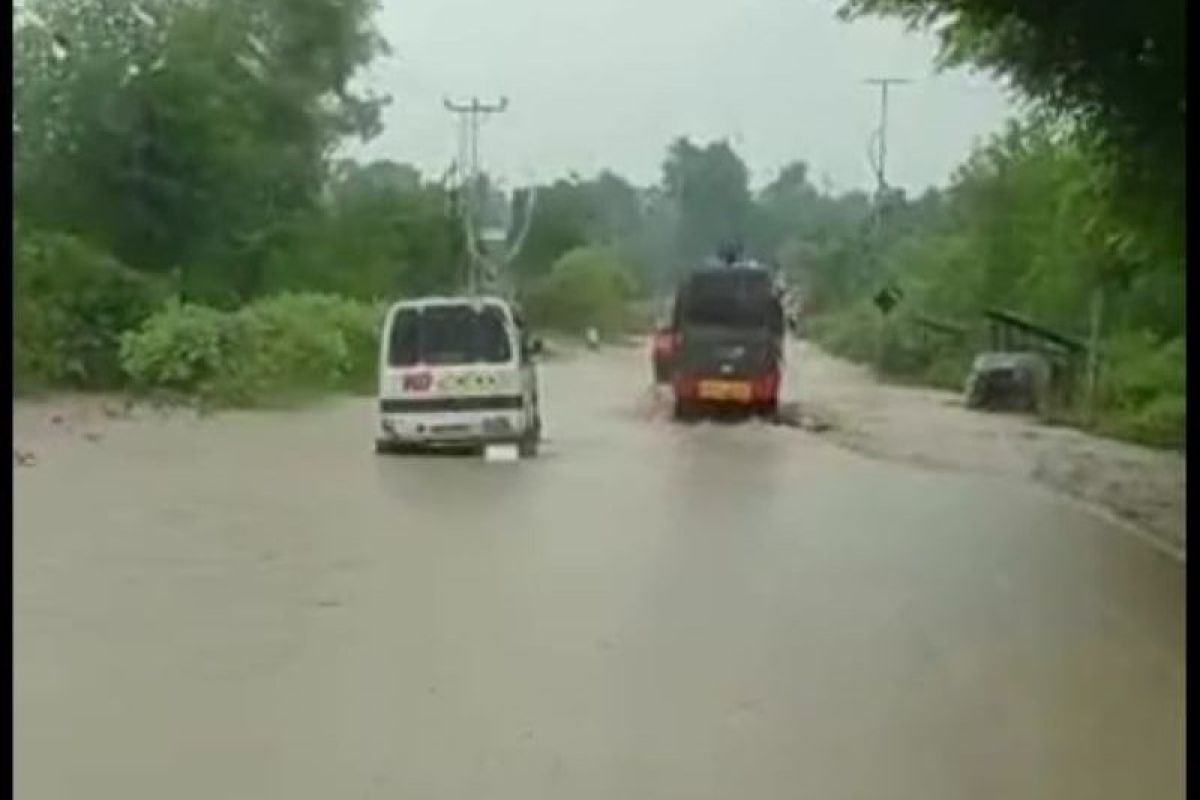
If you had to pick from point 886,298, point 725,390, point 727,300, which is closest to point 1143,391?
point 886,298

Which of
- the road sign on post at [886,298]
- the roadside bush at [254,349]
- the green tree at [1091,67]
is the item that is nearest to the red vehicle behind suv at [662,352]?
the road sign on post at [886,298]

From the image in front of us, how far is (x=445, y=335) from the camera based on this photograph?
15.8 feet

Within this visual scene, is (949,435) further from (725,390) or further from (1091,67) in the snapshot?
(1091,67)

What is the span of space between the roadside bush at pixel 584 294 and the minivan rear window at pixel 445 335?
173mm

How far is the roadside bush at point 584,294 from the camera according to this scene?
4.03 meters

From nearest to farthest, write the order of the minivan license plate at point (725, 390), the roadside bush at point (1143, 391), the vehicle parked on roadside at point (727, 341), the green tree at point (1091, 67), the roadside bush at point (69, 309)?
the roadside bush at point (69, 309) → the roadside bush at point (1143, 391) → the green tree at point (1091, 67) → the vehicle parked on roadside at point (727, 341) → the minivan license plate at point (725, 390)

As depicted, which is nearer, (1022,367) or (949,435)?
(1022,367)

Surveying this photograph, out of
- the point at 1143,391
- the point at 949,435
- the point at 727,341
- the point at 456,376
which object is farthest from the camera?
the point at 456,376

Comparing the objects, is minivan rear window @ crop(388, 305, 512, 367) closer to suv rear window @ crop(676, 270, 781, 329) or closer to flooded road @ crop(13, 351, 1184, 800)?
flooded road @ crop(13, 351, 1184, 800)

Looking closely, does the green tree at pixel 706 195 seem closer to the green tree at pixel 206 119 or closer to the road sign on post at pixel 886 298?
the road sign on post at pixel 886 298

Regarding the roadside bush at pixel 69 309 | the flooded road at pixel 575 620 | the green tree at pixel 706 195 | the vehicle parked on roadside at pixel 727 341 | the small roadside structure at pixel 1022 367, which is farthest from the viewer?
the small roadside structure at pixel 1022 367

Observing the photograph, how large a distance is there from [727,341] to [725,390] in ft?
1.47

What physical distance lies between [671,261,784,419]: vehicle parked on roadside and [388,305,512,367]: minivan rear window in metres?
0.35

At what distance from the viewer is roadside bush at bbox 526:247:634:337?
4027 millimetres
